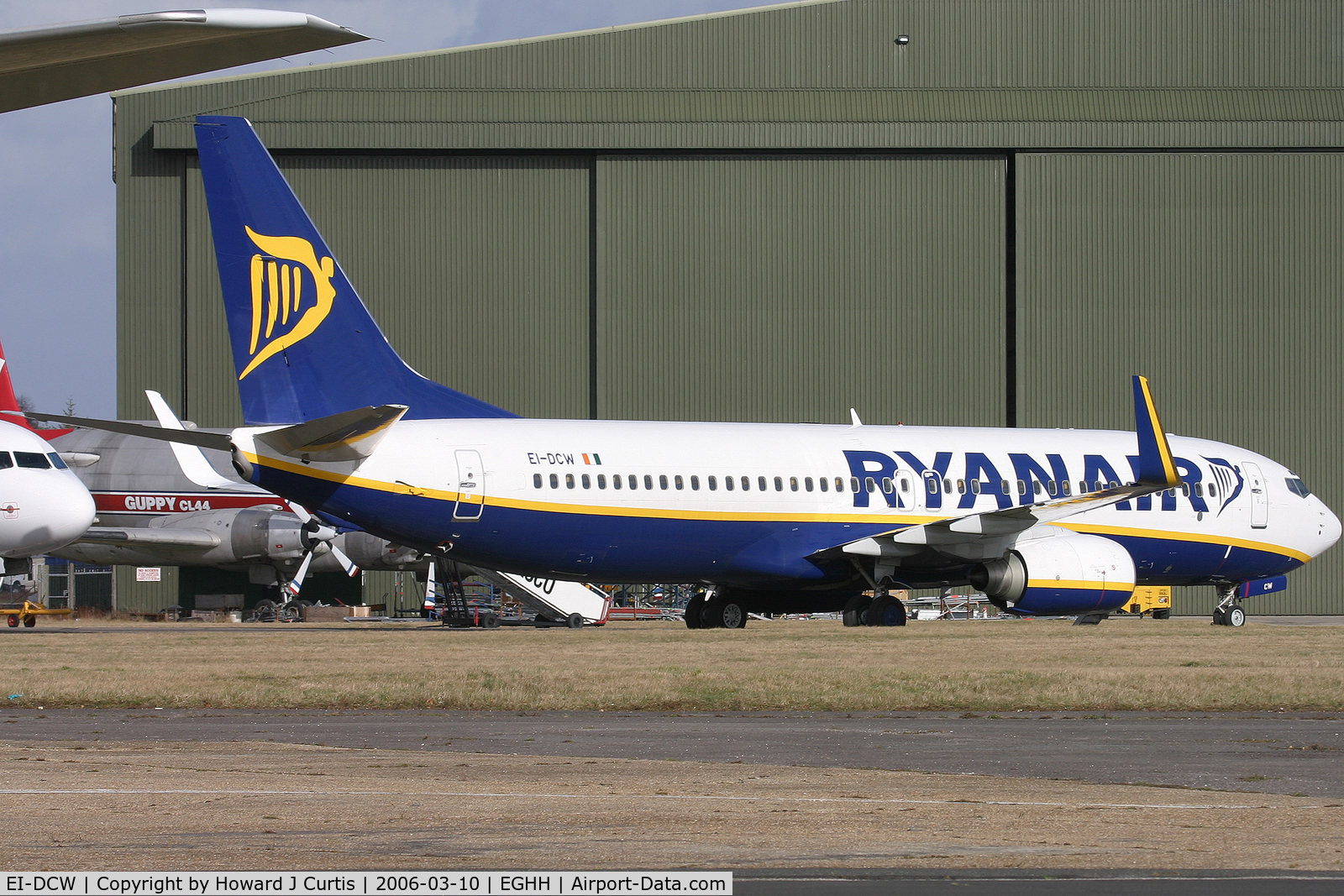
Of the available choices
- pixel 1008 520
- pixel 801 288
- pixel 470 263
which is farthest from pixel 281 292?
pixel 801 288

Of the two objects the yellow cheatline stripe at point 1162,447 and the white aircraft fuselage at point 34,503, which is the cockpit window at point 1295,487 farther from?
the white aircraft fuselage at point 34,503

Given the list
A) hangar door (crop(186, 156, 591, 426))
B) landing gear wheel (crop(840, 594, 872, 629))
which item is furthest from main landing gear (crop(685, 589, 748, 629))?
hangar door (crop(186, 156, 591, 426))

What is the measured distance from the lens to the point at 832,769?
9805 millimetres

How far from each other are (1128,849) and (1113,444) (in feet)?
79.1

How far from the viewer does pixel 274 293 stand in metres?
23.4

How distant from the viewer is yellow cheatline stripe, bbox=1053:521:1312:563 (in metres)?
28.4

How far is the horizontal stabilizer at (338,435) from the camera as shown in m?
21.8

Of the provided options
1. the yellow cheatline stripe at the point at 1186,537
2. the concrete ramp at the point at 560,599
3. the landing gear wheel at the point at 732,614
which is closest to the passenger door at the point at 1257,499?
the yellow cheatline stripe at the point at 1186,537

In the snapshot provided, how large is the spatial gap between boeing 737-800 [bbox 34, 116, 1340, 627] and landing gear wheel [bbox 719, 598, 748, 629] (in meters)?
0.05

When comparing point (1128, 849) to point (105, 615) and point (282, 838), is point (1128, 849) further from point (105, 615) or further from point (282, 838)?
point (105, 615)

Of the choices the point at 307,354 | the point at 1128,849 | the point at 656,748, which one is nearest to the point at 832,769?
the point at 656,748

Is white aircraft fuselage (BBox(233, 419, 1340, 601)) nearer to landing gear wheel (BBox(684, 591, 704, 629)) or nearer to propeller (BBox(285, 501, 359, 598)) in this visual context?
landing gear wheel (BBox(684, 591, 704, 629))

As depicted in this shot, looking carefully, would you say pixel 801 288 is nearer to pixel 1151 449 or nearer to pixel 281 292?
pixel 1151 449

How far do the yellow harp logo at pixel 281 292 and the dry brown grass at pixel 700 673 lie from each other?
4.37 meters
